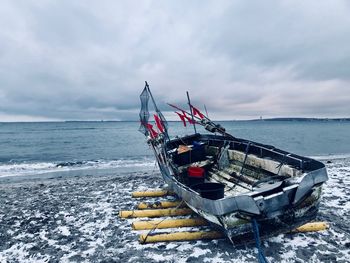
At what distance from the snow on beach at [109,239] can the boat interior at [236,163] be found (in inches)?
61.2

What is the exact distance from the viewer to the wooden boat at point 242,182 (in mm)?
5344

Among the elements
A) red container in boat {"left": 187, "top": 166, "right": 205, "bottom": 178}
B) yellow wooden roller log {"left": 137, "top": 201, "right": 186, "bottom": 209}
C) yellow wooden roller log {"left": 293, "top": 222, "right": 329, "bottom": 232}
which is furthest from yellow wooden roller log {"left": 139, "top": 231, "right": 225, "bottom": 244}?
red container in boat {"left": 187, "top": 166, "right": 205, "bottom": 178}

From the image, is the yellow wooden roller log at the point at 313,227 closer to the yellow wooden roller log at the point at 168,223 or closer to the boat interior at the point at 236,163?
the boat interior at the point at 236,163

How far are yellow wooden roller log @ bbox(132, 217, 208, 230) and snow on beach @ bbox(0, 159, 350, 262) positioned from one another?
248 mm

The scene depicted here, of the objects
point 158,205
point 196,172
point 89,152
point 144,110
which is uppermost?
point 144,110

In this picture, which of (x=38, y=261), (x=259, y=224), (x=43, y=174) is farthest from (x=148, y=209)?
(x=43, y=174)

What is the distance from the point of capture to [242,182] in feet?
28.0

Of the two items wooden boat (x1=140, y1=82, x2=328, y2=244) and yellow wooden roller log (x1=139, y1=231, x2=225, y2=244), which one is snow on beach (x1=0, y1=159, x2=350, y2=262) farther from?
wooden boat (x1=140, y1=82, x2=328, y2=244)

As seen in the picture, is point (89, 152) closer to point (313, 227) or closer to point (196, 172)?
point (196, 172)

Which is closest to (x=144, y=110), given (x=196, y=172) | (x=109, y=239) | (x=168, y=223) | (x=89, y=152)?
(x=196, y=172)

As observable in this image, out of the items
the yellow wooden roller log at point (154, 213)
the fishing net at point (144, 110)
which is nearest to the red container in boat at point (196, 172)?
the yellow wooden roller log at point (154, 213)

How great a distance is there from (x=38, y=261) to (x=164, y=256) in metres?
2.86

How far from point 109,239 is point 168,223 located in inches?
63.5

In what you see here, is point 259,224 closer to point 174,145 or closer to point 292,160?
point 292,160
